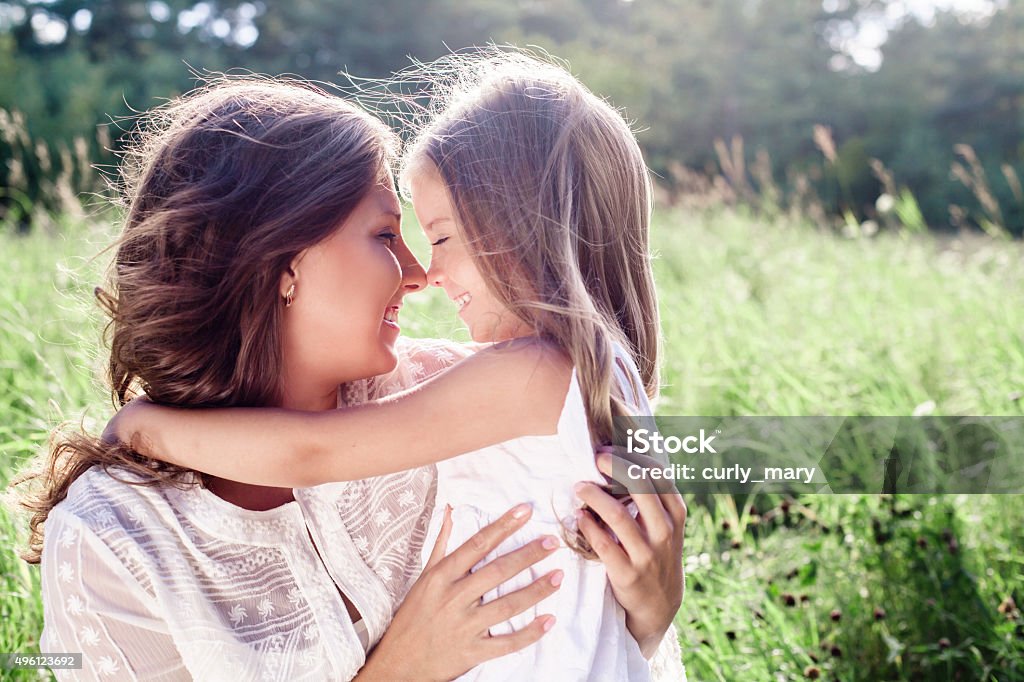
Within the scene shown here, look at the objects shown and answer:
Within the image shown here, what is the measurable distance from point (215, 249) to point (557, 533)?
2.64 feet

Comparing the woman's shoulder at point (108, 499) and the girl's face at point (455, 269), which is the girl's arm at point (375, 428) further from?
the girl's face at point (455, 269)

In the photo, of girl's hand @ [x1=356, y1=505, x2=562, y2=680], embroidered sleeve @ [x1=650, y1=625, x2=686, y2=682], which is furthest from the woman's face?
embroidered sleeve @ [x1=650, y1=625, x2=686, y2=682]

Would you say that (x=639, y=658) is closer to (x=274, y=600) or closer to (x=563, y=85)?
(x=274, y=600)

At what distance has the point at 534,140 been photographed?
184cm

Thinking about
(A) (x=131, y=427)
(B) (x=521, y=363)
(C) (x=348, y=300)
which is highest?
(C) (x=348, y=300)

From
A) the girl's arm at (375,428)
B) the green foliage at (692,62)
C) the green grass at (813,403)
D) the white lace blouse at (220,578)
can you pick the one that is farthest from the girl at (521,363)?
the green foliage at (692,62)

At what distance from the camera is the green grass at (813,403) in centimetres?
251

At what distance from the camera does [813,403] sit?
11.8ft

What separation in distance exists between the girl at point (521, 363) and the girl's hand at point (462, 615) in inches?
2.0

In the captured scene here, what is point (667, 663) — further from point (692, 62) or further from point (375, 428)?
point (692, 62)

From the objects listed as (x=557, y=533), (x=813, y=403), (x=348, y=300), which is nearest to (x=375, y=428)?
(x=348, y=300)

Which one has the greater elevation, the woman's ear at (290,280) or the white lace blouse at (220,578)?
the woman's ear at (290,280)

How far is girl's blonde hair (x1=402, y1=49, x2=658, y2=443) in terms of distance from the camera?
66.4 inches

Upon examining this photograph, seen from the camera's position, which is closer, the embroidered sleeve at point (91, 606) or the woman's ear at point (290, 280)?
the embroidered sleeve at point (91, 606)
